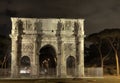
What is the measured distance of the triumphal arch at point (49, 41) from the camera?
170 feet

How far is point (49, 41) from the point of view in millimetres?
52750

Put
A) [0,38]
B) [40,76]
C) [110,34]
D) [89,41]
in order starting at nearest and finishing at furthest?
[40,76] → [110,34] → [89,41] → [0,38]

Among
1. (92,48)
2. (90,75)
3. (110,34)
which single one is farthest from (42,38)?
(92,48)

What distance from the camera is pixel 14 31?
51.8 m

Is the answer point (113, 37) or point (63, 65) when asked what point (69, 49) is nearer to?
point (63, 65)

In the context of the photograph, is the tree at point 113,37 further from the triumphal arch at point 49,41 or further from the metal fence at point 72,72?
the triumphal arch at point 49,41

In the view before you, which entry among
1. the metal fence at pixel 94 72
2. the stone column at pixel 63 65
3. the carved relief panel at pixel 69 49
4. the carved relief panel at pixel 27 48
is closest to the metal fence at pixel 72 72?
the metal fence at pixel 94 72

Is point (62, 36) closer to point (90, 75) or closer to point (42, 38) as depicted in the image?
point (42, 38)

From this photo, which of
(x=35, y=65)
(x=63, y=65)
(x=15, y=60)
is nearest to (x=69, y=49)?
(x=63, y=65)

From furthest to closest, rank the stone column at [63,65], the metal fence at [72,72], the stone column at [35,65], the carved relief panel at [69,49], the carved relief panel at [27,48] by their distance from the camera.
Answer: the carved relief panel at [69,49], the metal fence at [72,72], the carved relief panel at [27,48], the stone column at [63,65], the stone column at [35,65]

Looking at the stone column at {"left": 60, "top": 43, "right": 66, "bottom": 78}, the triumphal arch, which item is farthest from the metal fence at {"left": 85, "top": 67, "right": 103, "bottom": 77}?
the stone column at {"left": 60, "top": 43, "right": 66, "bottom": 78}

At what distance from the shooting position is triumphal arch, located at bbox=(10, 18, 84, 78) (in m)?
51.9

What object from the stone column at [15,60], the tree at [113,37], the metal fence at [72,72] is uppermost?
the tree at [113,37]

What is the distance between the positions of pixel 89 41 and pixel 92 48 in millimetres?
19103
